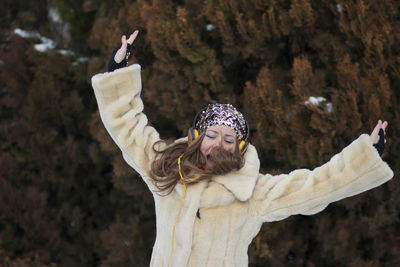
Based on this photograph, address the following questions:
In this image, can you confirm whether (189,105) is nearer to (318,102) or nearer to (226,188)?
(318,102)

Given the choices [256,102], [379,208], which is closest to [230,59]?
[256,102]

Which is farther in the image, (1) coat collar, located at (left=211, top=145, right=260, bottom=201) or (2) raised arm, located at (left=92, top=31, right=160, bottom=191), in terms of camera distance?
(2) raised arm, located at (left=92, top=31, right=160, bottom=191)

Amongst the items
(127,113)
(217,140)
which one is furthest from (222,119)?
(127,113)

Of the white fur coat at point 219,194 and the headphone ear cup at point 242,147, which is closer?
the white fur coat at point 219,194

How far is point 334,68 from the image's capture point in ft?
11.0

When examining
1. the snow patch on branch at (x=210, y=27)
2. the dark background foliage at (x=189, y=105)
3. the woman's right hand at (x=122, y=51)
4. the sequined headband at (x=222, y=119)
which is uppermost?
the woman's right hand at (x=122, y=51)

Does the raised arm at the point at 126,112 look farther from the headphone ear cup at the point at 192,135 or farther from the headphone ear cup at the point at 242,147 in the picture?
the headphone ear cup at the point at 242,147

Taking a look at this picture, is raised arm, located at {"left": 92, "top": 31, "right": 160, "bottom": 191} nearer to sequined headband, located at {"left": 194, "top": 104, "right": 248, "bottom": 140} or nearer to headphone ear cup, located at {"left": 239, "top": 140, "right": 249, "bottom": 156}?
sequined headband, located at {"left": 194, "top": 104, "right": 248, "bottom": 140}

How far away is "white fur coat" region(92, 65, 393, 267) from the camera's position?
2.22 metres

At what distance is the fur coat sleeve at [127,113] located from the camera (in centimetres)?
240

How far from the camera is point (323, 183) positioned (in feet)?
7.25

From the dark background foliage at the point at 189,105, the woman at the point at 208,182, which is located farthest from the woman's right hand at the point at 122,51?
the dark background foliage at the point at 189,105

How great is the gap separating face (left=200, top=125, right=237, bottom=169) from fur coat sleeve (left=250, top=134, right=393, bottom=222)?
23 cm

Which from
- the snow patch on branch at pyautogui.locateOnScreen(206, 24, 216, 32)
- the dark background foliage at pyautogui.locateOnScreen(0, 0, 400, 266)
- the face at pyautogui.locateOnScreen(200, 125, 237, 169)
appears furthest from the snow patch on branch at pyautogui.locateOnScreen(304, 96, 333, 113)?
the snow patch on branch at pyautogui.locateOnScreen(206, 24, 216, 32)
